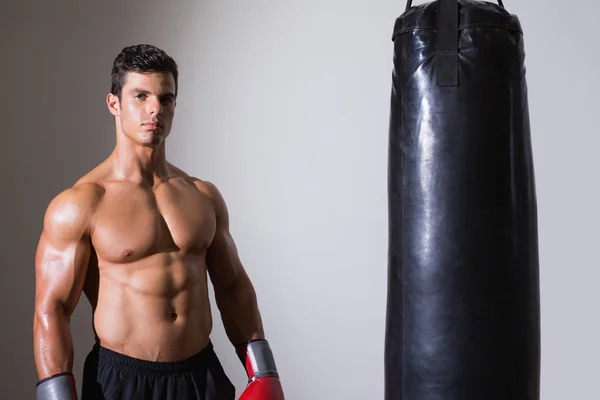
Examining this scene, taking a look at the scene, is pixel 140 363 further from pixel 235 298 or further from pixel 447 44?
pixel 447 44

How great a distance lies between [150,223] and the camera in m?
1.86

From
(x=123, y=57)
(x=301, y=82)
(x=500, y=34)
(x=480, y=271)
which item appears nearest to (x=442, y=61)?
(x=500, y=34)

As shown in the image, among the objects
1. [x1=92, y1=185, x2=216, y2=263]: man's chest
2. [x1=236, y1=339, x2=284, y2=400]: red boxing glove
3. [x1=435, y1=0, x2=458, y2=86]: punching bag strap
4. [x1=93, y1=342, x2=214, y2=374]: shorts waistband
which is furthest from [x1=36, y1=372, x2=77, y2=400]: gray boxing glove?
[x1=435, y1=0, x2=458, y2=86]: punching bag strap

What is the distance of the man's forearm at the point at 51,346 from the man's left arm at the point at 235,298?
1.36ft

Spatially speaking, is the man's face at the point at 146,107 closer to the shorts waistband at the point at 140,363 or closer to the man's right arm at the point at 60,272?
the man's right arm at the point at 60,272

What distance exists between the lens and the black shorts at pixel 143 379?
71.3 inches

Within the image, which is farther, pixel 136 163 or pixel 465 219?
pixel 136 163

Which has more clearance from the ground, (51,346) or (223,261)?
(223,261)

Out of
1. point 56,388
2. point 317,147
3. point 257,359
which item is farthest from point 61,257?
point 317,147

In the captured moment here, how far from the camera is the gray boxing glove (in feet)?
5.66

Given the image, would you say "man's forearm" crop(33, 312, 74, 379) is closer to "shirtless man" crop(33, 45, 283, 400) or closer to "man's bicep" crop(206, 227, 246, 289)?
"shirtless man" crop(33, 45, 283, 400)

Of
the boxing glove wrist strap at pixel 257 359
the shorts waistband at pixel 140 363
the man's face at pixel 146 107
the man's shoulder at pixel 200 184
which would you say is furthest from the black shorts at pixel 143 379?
the man's face at pixel 146 107

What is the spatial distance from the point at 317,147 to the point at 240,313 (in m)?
1.48

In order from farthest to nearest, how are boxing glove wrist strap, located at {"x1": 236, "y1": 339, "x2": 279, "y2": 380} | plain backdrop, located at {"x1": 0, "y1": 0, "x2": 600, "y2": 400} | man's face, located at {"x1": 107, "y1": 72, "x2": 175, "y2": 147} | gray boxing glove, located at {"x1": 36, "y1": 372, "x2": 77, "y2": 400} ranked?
1. plain backdrop, located at {"x1": 0, "y1": 0, "x2": 600, "y2": 400}
2. boxing glove wrist strap, located at {"x1": 236, "y1": 339, "x2": 279, "y2": 380}
3. man's face, located at {"x1": 107, "y1": 72, "x2": 175, "y2": 147}
4. gray boxing glove, located at {"x1": 36, "y1": 372, "x2": 77, "y2": 400}
